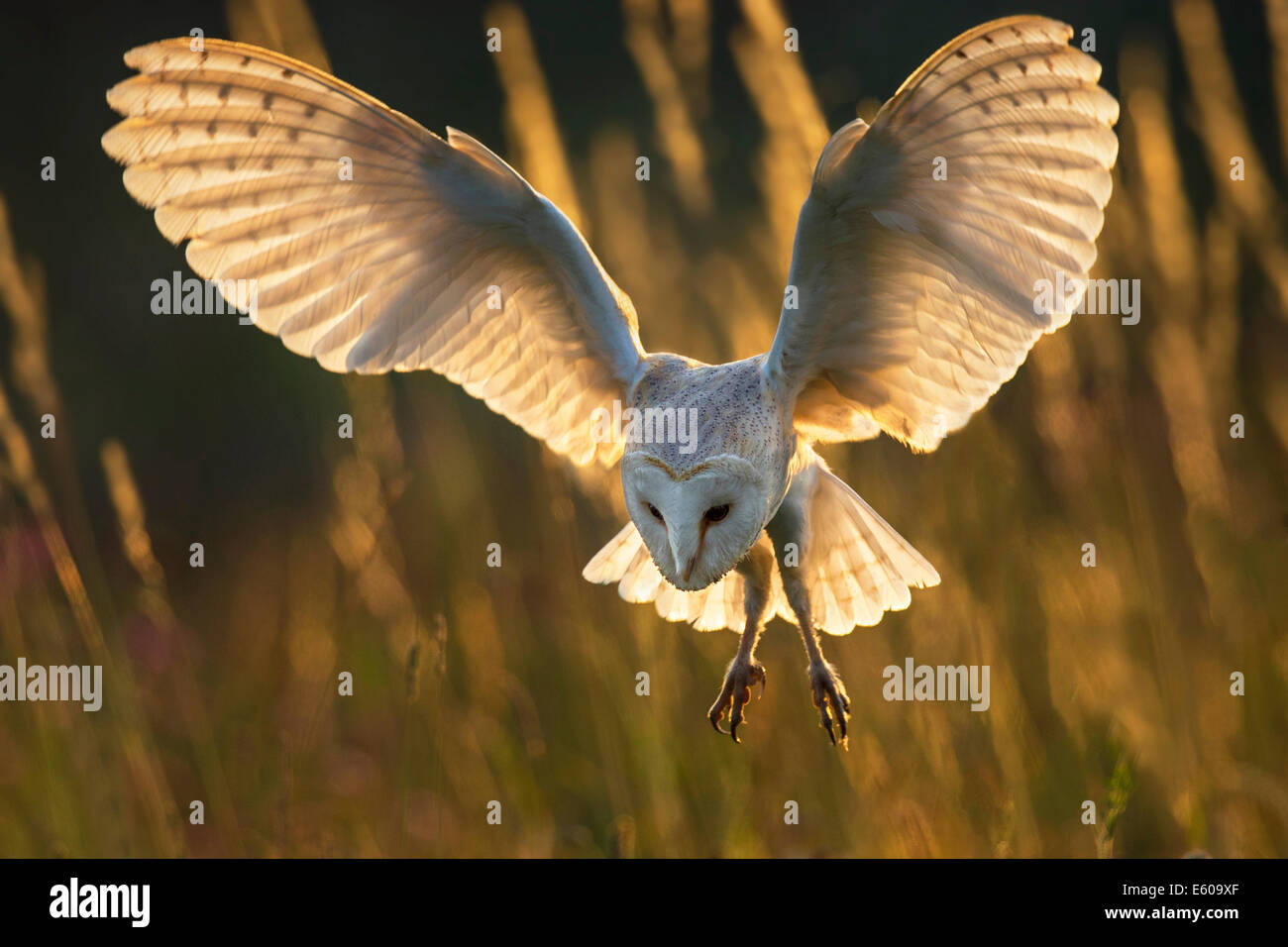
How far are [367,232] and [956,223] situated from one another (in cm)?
99

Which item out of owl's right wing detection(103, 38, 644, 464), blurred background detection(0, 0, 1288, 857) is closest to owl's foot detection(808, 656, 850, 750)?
blurred background detection(0, 0, 1288, 857)

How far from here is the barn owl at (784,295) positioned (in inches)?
64.4

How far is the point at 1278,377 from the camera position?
2719 mm

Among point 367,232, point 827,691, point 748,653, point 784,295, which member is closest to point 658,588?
point 748,653

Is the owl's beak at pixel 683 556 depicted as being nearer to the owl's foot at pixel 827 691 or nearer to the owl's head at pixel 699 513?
the owl's head at pixel 699 513

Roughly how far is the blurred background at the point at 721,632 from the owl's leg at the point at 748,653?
18 cm

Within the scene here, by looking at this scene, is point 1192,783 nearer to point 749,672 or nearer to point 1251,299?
point 749,672

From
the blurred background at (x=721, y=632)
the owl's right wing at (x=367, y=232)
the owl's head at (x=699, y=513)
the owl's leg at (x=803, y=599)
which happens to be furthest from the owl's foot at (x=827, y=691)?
the owl's right wing at (x=367, y=232)

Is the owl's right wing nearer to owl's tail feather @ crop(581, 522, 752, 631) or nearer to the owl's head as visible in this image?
owl's tail feather @ crop(581, 522, 752, 631)

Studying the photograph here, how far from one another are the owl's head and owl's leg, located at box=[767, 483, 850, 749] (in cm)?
33

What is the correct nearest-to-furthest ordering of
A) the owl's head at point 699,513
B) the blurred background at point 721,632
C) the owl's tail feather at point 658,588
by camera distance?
the owl's head at point 699,513, the blurred background at point 721,632, the owl's tail feather at point 658,588

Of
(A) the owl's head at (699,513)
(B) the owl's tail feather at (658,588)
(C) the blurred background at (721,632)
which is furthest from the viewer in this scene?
(B) the owl's tail feather at (658,588)

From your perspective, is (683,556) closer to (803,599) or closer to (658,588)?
(803,599)

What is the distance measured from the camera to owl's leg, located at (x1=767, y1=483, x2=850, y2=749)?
6.15ft
